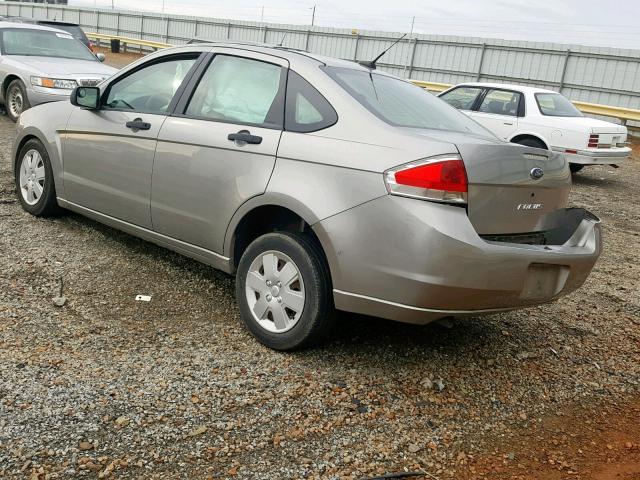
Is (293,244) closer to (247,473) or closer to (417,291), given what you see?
(417,291)

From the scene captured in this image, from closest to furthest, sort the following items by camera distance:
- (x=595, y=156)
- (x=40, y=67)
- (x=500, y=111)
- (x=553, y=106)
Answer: (x=40, y=67) → (x=595, y=156) → (x=553, y=106) → (x=500, y=111)

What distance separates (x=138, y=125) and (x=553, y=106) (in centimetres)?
884

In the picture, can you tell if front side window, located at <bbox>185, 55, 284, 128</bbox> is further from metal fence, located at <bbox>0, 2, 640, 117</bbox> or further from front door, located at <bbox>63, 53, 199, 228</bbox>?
metal fence, located at <bbox>0, 2, 640, 117</bbox>

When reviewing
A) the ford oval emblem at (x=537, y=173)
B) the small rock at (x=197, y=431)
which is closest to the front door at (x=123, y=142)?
the small rock at (x=197, y=431)

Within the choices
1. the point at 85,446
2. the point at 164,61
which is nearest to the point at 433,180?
the point at 85,446

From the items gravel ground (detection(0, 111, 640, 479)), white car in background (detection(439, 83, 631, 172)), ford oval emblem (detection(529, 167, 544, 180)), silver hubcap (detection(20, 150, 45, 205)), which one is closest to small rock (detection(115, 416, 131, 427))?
gravel ground (detection(0, 111, 640, 479))

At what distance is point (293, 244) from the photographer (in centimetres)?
348

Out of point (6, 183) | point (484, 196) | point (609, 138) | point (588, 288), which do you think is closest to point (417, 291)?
point (484, 196)

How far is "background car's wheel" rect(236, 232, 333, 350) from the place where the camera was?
3434 mm

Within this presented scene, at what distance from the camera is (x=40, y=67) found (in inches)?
388

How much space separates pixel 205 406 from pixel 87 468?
65 centimetres

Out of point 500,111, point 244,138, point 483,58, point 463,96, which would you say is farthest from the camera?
point 483,58

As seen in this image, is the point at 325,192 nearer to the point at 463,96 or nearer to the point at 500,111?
the point at 500,111

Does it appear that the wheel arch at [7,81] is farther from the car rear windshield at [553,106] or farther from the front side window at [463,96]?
the car rear windshield at [553,106]
